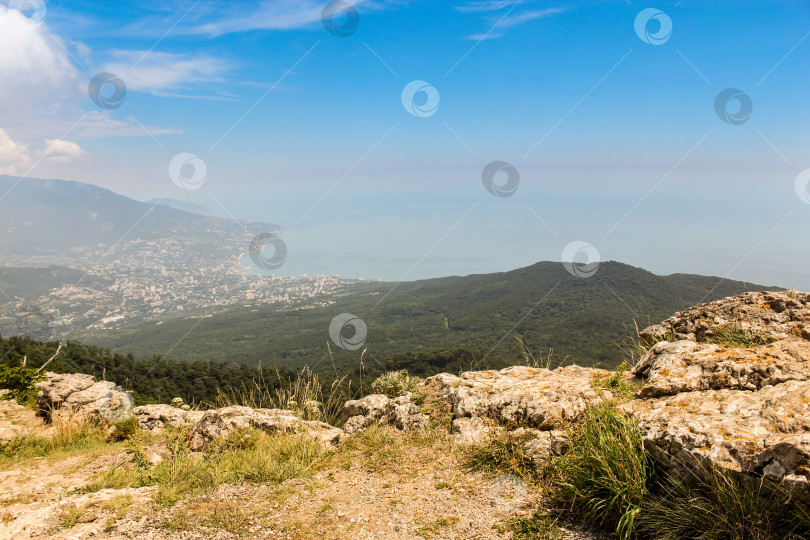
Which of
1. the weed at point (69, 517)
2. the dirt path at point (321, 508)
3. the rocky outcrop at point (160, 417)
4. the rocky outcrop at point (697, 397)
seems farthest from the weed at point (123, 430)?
the rocky outcrop at point (697, 397)

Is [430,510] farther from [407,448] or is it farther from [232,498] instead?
[232,498]

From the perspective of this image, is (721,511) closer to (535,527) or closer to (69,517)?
(535,527)

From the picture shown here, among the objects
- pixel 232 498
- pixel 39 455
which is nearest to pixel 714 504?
pixel 232 498

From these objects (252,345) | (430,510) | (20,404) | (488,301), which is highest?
(488,301)

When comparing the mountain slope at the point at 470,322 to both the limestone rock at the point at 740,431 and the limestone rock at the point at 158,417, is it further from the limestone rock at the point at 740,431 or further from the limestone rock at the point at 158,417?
the limestone rock at the point at 740,431

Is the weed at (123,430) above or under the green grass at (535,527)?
under

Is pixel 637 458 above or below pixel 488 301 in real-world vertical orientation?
below

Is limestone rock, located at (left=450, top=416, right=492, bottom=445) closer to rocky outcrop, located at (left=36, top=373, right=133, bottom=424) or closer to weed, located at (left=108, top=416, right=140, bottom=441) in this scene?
weed, located at (left=108, top=416, right=140, bottom=441)

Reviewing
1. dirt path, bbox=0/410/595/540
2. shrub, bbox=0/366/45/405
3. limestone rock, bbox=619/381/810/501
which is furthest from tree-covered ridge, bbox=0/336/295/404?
limestone rock, bbox=619/381/810/501
